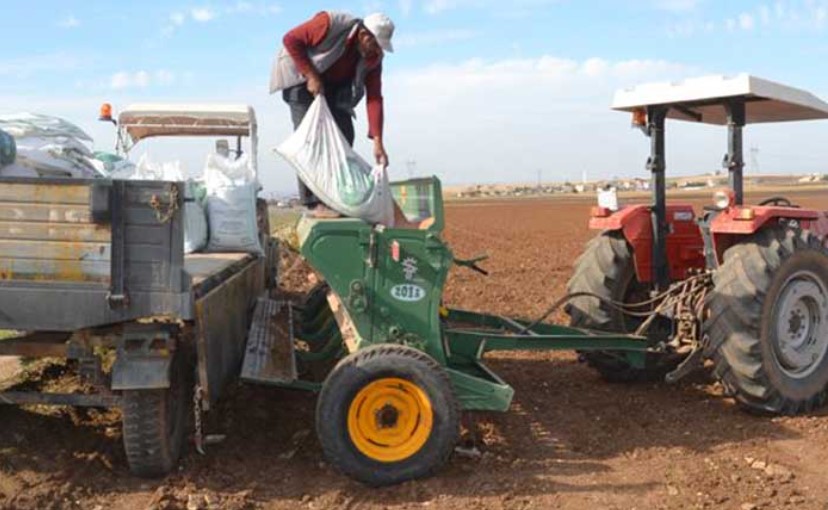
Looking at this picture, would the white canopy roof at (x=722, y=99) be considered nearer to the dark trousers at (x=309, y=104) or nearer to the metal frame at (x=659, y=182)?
the metal frame at (x=659, y=182)

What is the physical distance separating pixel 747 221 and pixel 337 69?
2672 mm

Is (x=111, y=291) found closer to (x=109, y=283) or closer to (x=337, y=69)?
(x=109, y=283)

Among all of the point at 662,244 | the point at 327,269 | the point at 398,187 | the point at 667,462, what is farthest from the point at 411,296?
the point at 662,244

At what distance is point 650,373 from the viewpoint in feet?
22.0

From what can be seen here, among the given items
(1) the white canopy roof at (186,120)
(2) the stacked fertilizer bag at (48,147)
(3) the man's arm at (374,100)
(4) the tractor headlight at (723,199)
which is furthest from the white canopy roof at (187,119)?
(4) the tractor headlight at (723,199)

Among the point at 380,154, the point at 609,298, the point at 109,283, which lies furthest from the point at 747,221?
the point at 109,283

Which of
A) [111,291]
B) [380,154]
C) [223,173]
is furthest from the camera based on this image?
[223,173]

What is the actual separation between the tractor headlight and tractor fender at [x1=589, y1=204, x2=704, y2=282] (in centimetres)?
64

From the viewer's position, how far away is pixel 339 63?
218 inches

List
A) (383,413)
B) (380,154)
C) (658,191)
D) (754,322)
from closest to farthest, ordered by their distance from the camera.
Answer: (383,413)
(380,154)
(754,322)
(658,191)

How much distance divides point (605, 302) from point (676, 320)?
20.0 inches

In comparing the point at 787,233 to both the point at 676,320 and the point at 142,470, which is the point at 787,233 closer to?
the point at 676,320

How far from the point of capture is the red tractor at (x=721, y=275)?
5.59 m

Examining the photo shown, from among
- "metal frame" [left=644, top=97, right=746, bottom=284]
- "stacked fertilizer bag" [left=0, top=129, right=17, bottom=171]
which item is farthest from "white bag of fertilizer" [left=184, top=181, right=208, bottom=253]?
"metal frame" [left=644, top=97, right=746, bottom=284]
